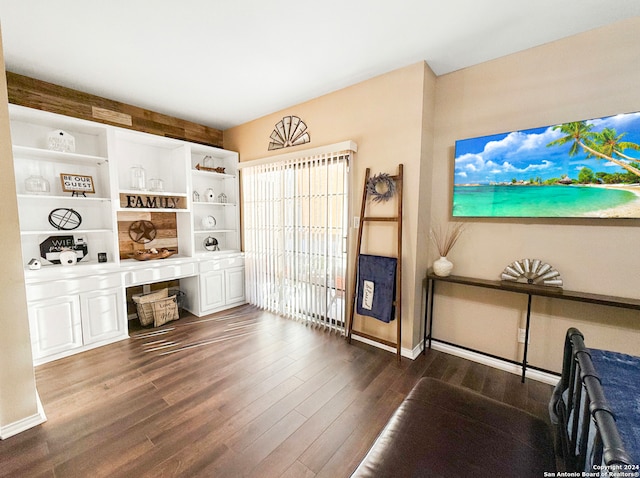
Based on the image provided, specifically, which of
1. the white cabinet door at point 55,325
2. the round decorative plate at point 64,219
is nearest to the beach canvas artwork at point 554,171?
the white cabinet door at point 55,325

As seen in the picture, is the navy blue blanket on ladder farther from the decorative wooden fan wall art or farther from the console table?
the decorative wooden fan wall art

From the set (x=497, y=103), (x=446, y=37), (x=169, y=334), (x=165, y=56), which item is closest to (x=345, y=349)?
(x=169, y=334)

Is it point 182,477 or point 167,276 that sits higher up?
point 167,276

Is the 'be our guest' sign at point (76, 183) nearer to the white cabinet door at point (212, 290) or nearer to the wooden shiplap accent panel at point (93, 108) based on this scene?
the wooden shiplap accent panel at point (93, 108)

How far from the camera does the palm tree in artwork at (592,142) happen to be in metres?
1.81

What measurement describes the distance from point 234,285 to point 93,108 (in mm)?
2717

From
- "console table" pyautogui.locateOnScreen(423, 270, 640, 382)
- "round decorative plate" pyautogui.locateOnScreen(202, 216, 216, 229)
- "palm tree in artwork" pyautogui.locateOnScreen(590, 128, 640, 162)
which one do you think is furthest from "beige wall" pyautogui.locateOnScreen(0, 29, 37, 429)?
"palm tree in artwork" pyautogui.locateOnScreen(590, 128, 640, 162)

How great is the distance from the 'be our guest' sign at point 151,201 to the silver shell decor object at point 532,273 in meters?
3.77

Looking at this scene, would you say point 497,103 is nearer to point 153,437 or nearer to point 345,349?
point 345,349

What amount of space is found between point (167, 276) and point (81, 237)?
3.34 feet

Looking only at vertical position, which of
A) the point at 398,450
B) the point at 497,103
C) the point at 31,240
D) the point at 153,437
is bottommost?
the point at 153,437

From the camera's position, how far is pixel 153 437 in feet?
5.34

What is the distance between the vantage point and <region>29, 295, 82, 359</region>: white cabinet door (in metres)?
2.37

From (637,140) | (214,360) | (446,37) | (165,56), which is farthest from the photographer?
(214,360)
